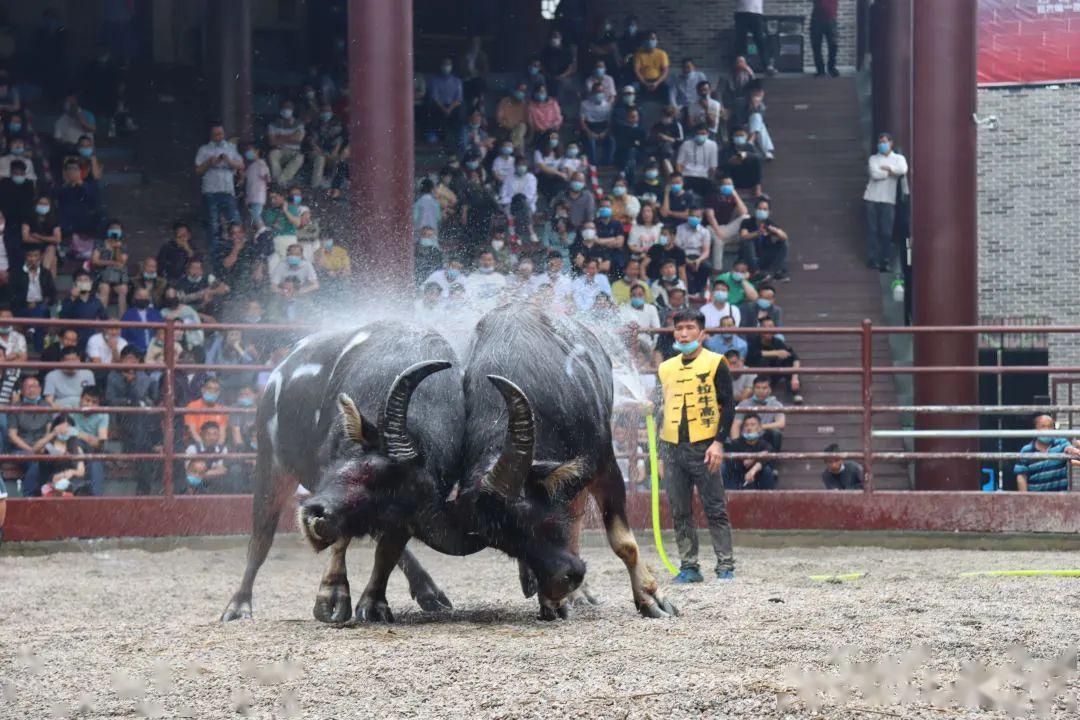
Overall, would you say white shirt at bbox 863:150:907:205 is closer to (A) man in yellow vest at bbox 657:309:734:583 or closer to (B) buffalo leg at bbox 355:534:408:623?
(A) man in yellow vest at bbox 657:309:734:583

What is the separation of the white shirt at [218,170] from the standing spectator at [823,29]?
1008 cm

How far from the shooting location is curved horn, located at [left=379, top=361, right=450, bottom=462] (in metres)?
7.35

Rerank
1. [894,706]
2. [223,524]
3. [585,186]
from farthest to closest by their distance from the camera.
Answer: [585,186] < [223,524] < [894,706]

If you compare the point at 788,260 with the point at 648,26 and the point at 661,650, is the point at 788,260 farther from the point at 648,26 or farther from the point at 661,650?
the point at 661,650

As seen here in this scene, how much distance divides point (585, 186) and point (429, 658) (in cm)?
1285

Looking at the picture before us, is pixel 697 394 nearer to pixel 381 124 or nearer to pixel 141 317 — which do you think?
pixel 381 124

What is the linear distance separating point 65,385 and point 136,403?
67 cm

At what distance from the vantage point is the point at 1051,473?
44.0 ft

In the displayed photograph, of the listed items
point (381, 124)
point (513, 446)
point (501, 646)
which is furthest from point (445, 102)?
point (501, 646)

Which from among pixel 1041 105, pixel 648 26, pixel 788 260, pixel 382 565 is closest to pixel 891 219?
pixel 788 260

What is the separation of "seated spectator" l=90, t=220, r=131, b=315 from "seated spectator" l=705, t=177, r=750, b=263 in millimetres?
7003

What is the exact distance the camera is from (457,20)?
25156 mm

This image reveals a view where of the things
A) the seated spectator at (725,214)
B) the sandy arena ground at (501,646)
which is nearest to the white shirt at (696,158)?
the seated spectator at (725,214)

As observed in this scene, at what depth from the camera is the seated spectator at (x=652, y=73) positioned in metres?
21.6
